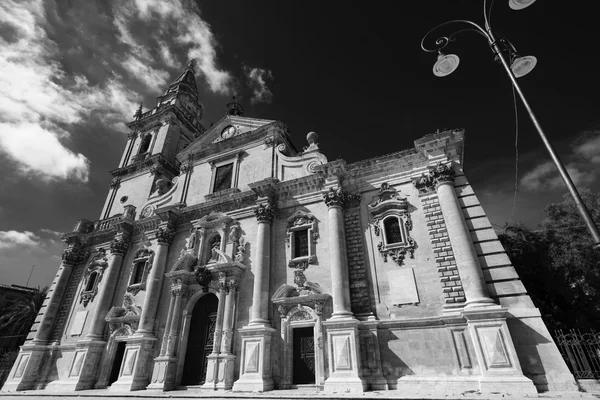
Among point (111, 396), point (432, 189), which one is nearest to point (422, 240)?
point (432, 189)

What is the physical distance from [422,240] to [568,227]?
12.0 m

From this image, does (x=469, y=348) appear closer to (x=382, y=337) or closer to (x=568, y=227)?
(x=382, y=337)

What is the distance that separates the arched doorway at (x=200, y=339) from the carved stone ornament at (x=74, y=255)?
10768mm

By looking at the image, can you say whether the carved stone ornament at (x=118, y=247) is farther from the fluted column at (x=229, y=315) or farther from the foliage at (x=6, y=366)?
the foliage at (x=6, y=366)

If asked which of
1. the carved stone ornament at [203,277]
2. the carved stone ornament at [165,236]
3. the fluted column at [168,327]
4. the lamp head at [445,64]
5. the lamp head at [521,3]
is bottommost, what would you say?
the fluted column at [168,327]

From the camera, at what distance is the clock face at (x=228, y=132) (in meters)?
21.6

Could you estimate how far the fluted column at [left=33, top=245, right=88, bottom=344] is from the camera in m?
18.9

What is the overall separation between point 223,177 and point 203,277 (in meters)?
6.70

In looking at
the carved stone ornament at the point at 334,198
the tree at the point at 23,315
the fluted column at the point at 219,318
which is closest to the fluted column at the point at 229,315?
the fluted column at the point at 219,318

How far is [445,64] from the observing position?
8070mm

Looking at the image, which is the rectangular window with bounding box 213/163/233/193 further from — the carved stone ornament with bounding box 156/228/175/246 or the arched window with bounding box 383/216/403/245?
the arched window with bounding box 383/216/403/245

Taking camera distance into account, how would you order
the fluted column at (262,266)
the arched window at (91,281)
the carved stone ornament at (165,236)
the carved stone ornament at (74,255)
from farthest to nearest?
1. the carved stone ornament at (74,255)
2. the arched window at (91,281)
3. the carved stone ornament at (165,236)
4. the fluted column at (262,266)

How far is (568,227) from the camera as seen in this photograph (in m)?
18.6

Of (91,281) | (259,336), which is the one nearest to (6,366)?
(91,281)
